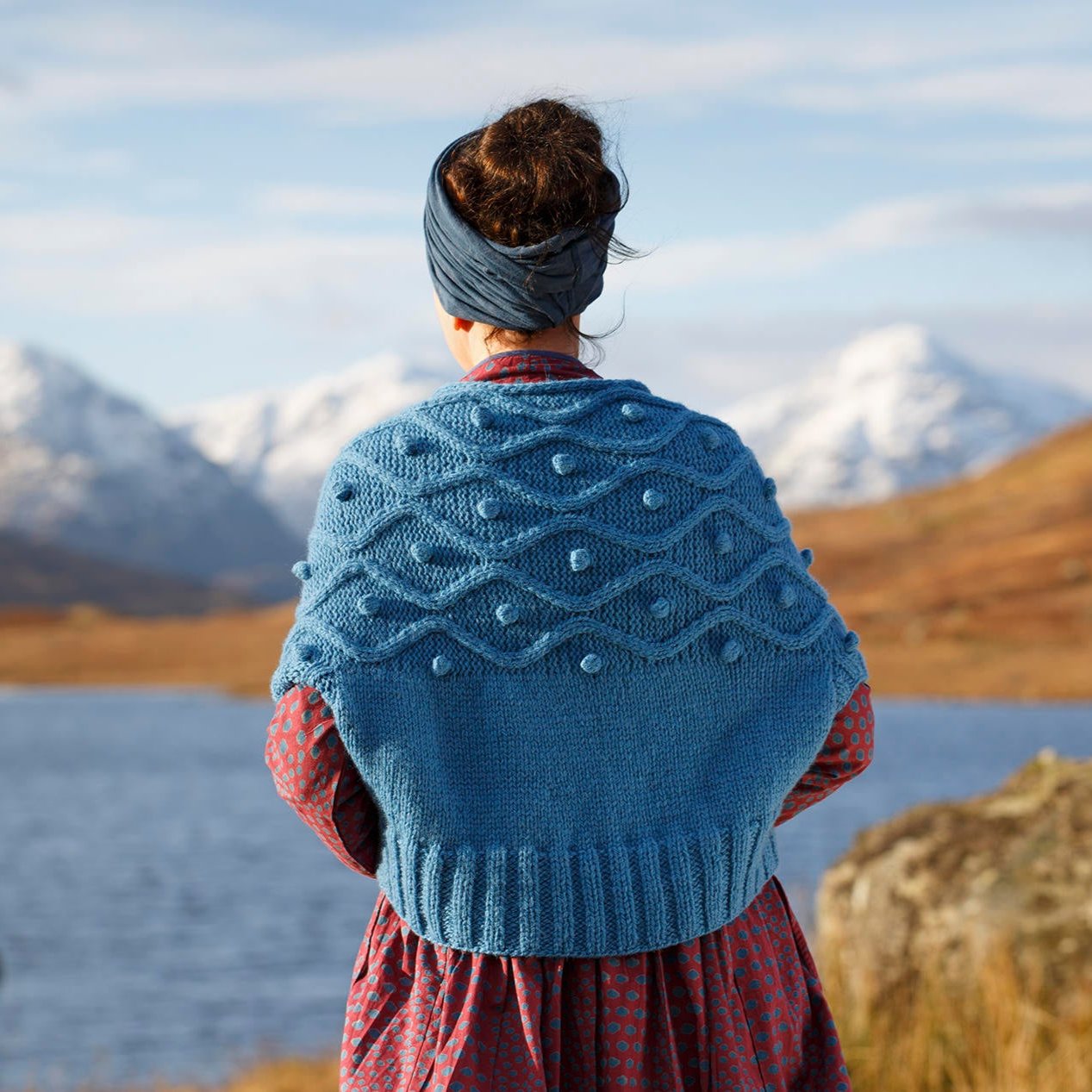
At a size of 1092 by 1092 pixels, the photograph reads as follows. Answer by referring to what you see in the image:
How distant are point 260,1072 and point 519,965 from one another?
178 inches

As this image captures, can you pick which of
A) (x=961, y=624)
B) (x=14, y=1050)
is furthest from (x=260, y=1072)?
(x=961, y=624)

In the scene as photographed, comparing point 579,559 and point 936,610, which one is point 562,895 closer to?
point 579,559

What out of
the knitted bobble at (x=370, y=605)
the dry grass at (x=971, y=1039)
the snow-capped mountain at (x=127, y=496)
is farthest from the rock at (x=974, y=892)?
the snow-capped mountain at (x=127, y=496)

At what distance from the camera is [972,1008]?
3.83 meters

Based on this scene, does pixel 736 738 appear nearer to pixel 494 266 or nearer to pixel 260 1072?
pixel 494 266

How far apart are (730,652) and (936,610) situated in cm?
2992

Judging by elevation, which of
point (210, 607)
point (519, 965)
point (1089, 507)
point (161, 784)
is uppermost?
Result: point (210, 607)

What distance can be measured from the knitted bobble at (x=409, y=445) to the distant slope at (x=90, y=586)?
8471cm

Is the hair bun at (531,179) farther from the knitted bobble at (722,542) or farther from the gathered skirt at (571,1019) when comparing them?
the gathered skirt at (571,1019)

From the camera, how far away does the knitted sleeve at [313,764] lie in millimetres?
1679

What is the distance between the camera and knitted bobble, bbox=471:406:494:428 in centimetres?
171

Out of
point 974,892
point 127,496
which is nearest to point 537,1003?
point 974,892

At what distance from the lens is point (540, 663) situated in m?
1.68

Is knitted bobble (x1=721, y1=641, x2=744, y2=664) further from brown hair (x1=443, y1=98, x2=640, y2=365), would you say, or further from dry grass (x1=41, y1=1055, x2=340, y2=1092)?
dry grass (x1=41, y1=1055, x2=340, y2=1092)
